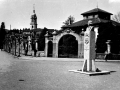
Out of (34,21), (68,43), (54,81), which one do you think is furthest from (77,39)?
(34,21)

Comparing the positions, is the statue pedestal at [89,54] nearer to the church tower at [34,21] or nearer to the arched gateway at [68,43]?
the arched gateway at [68,43]

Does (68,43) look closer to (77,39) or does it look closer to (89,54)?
(77,39)

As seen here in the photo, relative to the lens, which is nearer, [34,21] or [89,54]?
[89,54]

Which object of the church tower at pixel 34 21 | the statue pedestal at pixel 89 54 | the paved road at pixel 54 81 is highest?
the church tower at pixel 34 21

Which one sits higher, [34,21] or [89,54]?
[34,21]

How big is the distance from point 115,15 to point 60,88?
200 feet

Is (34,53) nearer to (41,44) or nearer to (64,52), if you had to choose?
(64,52)

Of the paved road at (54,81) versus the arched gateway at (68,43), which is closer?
the paved road at (54,81)

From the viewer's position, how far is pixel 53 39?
36.3 m

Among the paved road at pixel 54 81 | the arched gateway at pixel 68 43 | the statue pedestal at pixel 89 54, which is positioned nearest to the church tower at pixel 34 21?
the arched gateway at pixel 68 43

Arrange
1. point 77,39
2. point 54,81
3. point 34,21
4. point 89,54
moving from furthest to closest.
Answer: point 34,21 < point 77,39 < point 89,54 < point 54,81

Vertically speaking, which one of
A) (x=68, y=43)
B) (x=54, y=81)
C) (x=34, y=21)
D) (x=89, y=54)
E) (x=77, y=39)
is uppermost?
(x=34, y=21)

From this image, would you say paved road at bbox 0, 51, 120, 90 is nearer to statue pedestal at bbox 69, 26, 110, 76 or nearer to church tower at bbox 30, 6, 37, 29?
statue pedestal at bbox 69, 26, 110, 76

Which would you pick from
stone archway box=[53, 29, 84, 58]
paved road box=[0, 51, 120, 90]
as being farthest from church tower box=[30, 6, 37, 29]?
paved road box=[0, 51, 120, 90]
